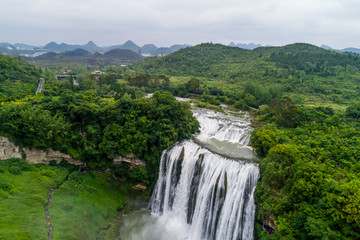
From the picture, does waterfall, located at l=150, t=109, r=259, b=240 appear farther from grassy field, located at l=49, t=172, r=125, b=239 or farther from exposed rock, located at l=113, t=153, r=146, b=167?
grassy field, located at l=49, t=172, r=125, b=239

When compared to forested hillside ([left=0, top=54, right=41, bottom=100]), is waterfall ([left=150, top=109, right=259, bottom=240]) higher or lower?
lower

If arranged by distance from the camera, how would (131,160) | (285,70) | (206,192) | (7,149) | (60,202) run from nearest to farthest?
(60,202), (206,192), (7,149), (131,160), (285,70)

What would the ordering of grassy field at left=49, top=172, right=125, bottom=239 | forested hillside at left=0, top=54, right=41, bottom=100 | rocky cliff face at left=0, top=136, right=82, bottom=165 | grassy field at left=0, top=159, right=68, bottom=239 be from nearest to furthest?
grassy field at left=0, top=159, right=68, bottom=239 → grassy field at left=49, top=172, right=125, bottom=239 → rocky cliff face at left=0, top=136, right=82, bottom=165 → forested hillside at left=0, top=54, right=41, bottom=100

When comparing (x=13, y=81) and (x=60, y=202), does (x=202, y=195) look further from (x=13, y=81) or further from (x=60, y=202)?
(x=13, y=81)

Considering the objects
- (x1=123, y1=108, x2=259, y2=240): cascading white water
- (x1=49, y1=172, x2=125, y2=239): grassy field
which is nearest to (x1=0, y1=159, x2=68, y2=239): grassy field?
(x1=49, y1=172, x2=125, y2=239): grassy field

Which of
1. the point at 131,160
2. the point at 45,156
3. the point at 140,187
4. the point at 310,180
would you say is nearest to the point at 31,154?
the point at 45,156

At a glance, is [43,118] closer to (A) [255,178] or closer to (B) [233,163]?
(B) [233,163]

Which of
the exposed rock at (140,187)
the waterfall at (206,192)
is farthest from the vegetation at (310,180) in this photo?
the exposed rock at (140,187)

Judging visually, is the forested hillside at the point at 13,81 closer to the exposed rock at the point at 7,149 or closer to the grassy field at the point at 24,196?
the exposed rock at the point at 7,149
